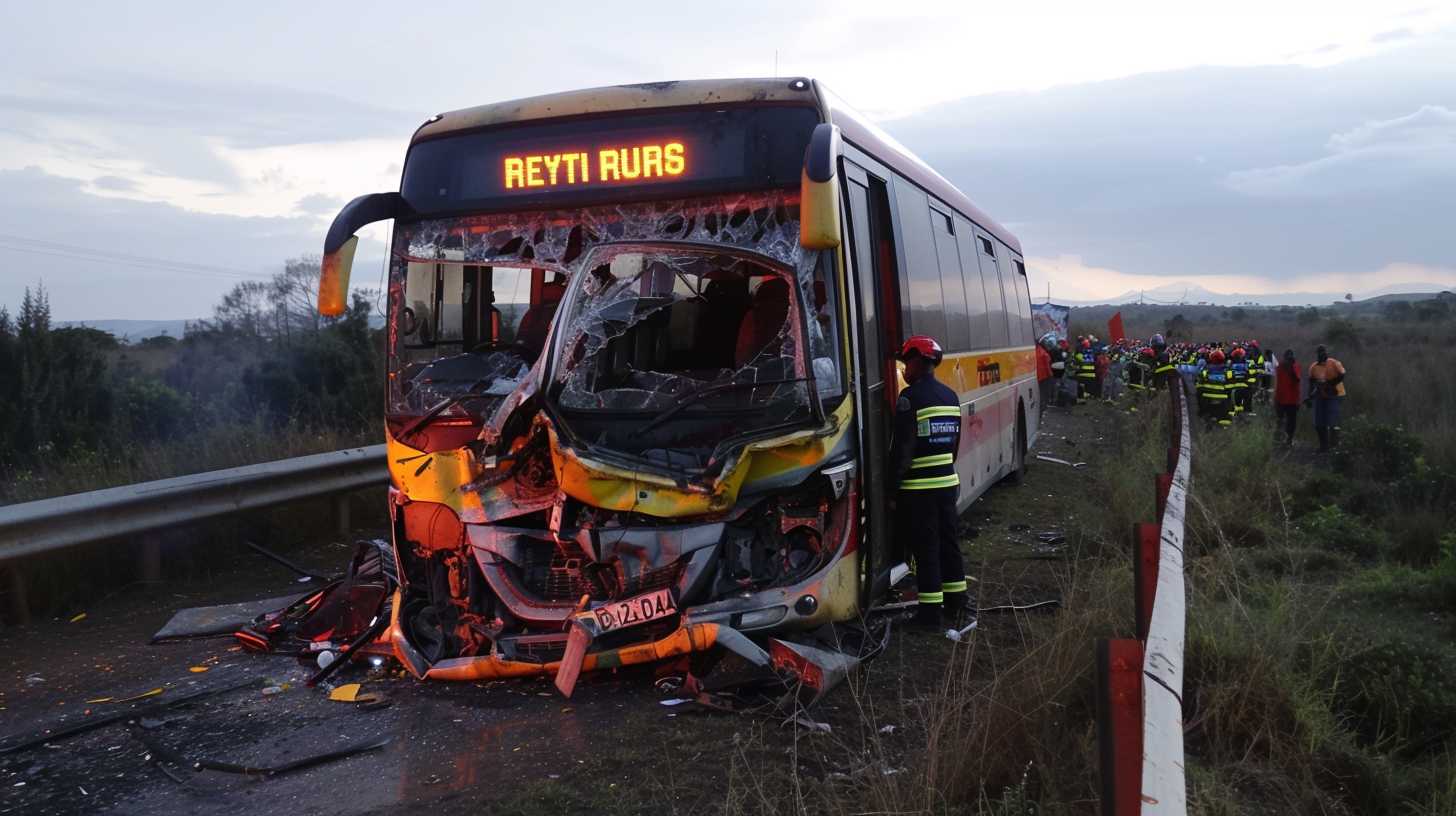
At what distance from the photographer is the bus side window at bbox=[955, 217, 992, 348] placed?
10.7 meters

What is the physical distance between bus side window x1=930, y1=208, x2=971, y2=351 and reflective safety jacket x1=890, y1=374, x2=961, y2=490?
6.15ft

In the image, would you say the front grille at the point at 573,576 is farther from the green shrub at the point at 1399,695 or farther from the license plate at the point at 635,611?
the green shrub at the point at 1399,695

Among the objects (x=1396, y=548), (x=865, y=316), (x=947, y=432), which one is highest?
(x=865, y=316)

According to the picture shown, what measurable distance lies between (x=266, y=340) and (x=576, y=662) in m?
16.7

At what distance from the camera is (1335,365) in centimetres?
2061

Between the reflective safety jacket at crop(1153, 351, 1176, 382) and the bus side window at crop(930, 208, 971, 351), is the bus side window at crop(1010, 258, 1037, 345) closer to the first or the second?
the bus side window at crop(930, 208, 971, 351)

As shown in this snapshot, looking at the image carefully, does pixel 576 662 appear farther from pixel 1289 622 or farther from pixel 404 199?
pixel 1289 622

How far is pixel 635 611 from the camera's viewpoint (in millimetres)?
5879

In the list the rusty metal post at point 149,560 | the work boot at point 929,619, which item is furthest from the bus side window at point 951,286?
the rusty metal post at point 149,560

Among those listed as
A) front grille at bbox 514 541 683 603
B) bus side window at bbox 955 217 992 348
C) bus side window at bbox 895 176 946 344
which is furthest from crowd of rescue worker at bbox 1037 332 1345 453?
front grille at bbox 514 541 683 603

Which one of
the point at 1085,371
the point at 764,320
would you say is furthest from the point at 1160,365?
the point at 764,320

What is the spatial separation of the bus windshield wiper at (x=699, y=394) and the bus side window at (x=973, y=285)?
4.77m

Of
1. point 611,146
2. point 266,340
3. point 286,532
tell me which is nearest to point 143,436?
point 286,532

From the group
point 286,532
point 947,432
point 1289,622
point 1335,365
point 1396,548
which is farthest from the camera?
point 1335,365
